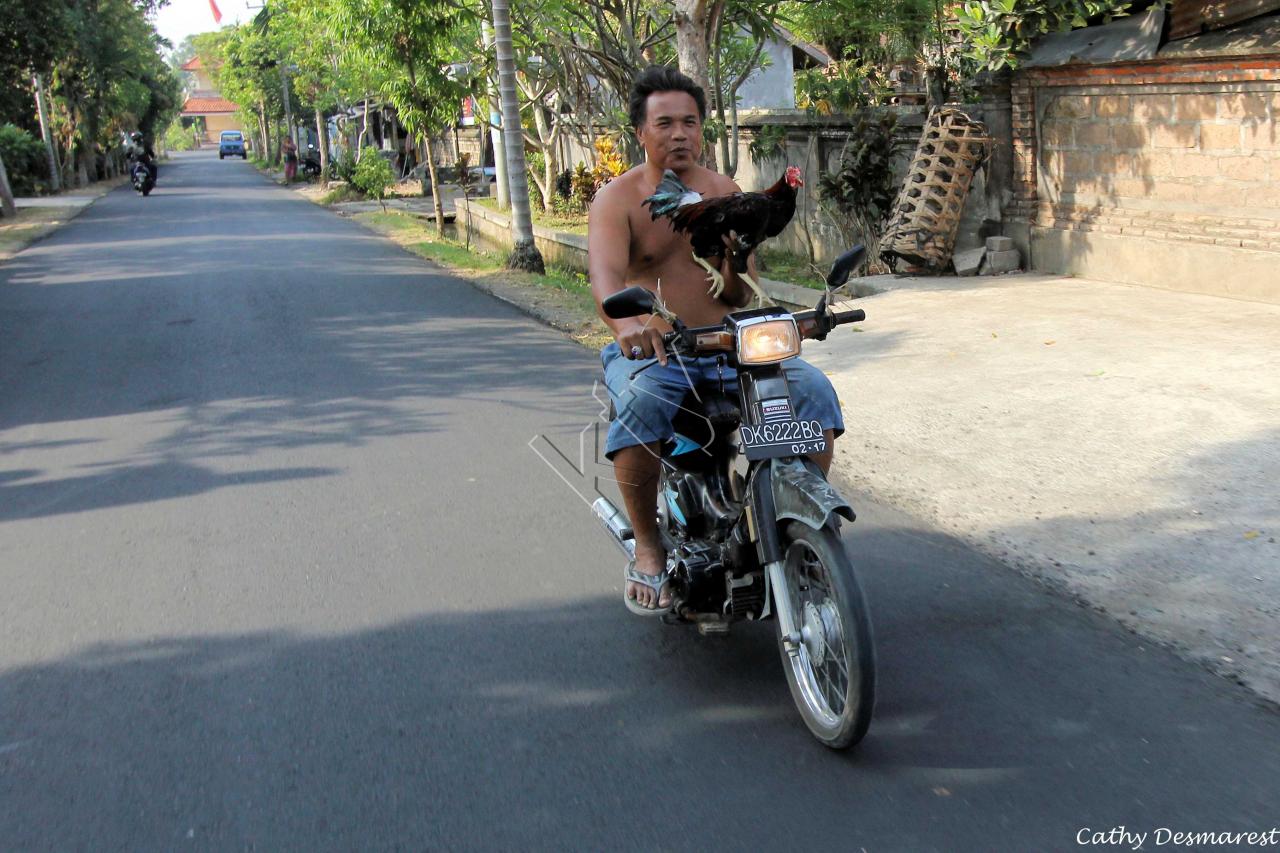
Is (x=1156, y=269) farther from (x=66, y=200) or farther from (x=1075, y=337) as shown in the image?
(x=66, y=200)

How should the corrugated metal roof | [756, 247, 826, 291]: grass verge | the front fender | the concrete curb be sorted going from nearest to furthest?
the front fender
the corrugated metal roof
[756, 247, 826, 291]: grass verge
the concrete curb

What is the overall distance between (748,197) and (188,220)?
25.3 metres

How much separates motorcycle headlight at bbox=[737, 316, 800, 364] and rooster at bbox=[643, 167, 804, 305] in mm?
216

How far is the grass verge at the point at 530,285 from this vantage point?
1060 cm

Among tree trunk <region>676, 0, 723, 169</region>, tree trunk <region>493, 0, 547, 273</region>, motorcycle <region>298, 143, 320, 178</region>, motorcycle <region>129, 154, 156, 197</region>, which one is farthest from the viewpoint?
motorcycle <region>298, 143, 320, 178</region>

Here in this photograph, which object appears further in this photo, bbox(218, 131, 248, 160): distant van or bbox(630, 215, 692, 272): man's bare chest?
bbox(218, 131, 248, 160): distant van

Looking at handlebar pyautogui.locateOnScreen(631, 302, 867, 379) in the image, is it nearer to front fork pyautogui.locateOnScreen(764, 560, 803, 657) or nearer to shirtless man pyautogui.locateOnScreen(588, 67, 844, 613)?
shirtless man pyautogui.locateOnScreen(588, 67, 844, 613)

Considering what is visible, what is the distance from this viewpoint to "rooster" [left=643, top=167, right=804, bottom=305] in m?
3.42

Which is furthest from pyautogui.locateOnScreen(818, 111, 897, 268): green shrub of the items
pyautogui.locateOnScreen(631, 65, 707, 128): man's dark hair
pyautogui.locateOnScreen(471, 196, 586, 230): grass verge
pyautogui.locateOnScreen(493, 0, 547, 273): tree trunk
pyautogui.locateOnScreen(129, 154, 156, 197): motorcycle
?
pyautogui.locateOnScreen(129, 154, 156, 197): motorcycle

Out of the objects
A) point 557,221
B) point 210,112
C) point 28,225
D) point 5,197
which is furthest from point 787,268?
point 210,112

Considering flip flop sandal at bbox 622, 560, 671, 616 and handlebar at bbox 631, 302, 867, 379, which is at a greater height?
handlebar at bbox 631, 302, 867, 379

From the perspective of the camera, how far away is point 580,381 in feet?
27.7

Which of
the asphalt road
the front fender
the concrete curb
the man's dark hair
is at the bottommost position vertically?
the asphalt road

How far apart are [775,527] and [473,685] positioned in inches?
44.4
